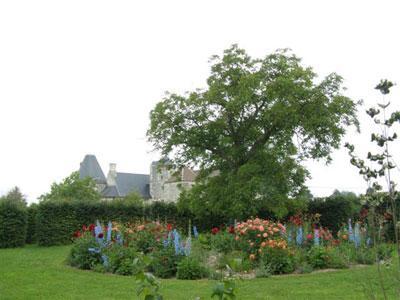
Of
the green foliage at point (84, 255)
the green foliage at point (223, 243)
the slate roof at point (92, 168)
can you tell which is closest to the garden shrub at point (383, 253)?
the green foliage at point (223, 243)

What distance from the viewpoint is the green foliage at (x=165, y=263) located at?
951 cm

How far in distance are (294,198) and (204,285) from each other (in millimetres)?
11512

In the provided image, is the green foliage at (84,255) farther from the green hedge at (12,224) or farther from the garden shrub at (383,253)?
the green hedge at (12,224)

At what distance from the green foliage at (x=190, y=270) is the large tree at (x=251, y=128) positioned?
756cm

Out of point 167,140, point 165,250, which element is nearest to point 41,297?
point 165,250

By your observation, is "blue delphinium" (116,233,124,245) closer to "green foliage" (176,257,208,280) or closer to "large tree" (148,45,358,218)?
"green foliage" (176,257,208,280)

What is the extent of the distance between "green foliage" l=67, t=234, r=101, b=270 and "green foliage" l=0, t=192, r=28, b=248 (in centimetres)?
869

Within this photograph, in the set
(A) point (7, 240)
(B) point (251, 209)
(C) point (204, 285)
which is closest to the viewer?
(C) point (204, 285)

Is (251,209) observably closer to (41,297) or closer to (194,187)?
(194,187)

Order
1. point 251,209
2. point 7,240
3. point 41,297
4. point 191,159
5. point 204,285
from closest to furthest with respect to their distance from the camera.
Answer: point 41,297
point 204,285
point 251,209
point 7,240
point 191,159

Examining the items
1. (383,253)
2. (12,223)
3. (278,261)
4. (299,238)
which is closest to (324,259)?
(299,238)

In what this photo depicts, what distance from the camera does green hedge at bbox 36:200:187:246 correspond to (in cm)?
1892

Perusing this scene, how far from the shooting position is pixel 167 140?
19.3 metres

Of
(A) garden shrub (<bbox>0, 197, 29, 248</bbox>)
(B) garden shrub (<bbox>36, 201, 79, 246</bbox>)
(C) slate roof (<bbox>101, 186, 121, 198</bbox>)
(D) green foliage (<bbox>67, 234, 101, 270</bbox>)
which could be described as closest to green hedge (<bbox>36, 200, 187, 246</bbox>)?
(B) garden shrub (<bbox>36, 201, 79, 246</bbox>)
